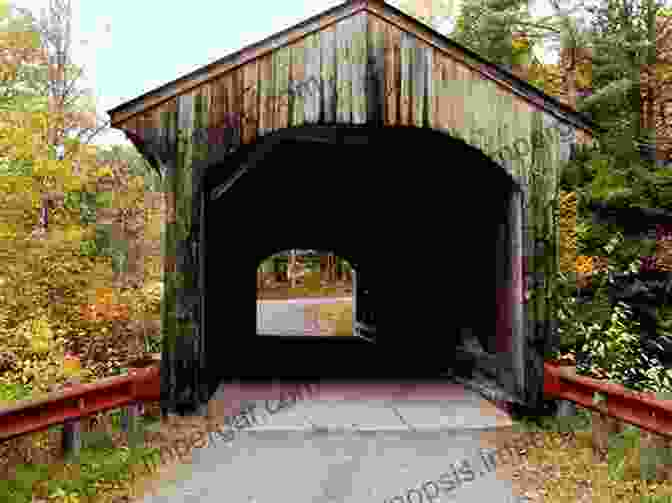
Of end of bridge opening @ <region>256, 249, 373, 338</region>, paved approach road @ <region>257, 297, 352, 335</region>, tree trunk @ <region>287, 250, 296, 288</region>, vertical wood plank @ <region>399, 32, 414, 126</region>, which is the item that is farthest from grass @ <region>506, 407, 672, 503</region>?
tree trunk @ <region>287, 250, 296, 288</region>

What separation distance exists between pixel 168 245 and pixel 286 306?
22.8m

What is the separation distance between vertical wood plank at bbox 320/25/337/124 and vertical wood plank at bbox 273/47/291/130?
39 centimetres

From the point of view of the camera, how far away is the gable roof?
559 cm

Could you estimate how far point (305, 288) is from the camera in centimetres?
3734

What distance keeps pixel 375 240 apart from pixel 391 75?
5.89m

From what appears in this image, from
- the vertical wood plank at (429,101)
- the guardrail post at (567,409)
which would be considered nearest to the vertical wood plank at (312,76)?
the vertical wood plank at (429,101)

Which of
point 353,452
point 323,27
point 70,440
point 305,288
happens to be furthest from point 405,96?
point 305,288

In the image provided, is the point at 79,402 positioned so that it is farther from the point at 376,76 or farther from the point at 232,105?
the point at 376,76

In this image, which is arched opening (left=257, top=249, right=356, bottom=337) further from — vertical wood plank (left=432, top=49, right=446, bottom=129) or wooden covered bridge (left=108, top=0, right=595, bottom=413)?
vertical wood plank (left=432, top=49, right=446, bottom=129)

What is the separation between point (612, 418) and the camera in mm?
4781

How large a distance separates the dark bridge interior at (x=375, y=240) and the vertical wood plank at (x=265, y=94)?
1.00 meters

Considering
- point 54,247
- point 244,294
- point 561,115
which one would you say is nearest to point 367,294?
point 244,294

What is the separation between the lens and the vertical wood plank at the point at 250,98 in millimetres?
5785

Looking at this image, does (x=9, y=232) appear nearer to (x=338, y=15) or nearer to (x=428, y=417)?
(x=338, y=15)
